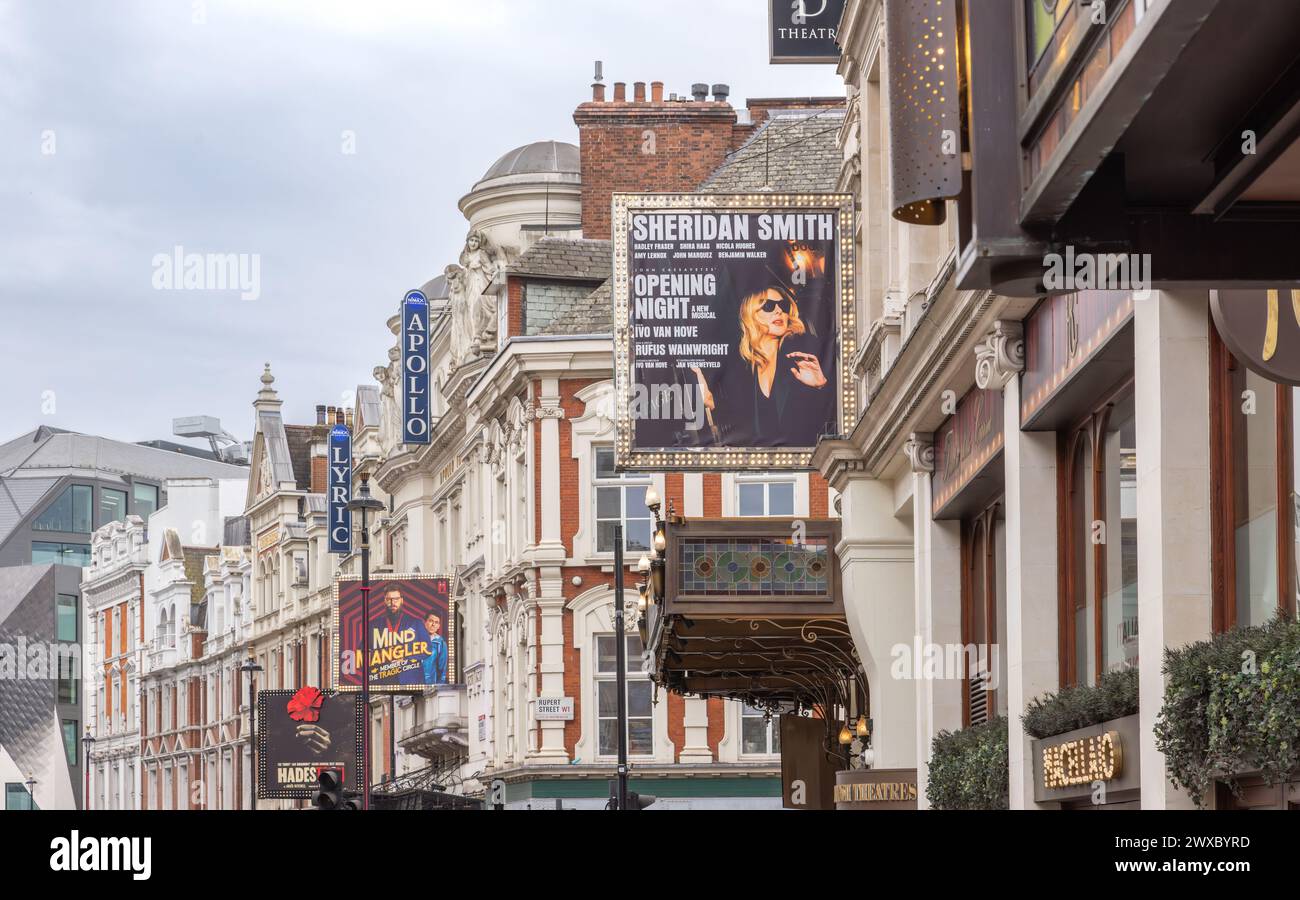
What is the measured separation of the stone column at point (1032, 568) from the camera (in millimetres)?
15516

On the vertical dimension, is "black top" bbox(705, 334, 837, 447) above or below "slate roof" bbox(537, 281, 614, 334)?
below

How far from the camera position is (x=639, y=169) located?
163 ft

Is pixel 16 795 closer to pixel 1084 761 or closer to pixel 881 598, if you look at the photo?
pixel 881 598

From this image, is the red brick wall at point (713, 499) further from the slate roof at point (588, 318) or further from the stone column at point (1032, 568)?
the stone column at point (1032, 568)

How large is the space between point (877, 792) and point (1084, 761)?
26.2 ft

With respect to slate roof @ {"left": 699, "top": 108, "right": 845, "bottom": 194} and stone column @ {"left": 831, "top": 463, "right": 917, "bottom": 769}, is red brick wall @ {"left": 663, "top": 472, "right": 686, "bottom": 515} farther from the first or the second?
stone column @ {"left": 831, "top": 463, "right": 917, "bottom": 769}

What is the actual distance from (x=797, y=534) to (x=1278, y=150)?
17.6 metres

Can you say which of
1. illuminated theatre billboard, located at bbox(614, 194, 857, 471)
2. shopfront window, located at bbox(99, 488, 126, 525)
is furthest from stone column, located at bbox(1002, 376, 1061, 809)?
shopfront window, located at bbox(99, 488, 126, 525)

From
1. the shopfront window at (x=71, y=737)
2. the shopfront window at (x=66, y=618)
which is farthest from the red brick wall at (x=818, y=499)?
the shopfront window at (x=71, y=737)

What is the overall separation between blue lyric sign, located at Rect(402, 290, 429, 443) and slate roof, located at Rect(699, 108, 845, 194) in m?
12.6

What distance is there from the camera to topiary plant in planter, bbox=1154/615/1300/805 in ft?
30.0
